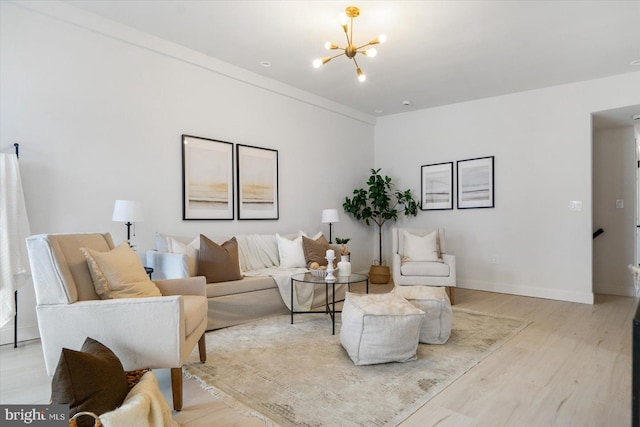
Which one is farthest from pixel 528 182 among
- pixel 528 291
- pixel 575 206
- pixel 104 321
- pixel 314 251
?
pixel 104 321

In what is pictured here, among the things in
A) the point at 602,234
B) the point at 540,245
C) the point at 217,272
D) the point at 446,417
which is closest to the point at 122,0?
the point at 217,272

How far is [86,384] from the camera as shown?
1.32 metres

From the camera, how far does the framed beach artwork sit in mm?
4000

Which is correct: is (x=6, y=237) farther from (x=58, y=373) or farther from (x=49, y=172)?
(x=58, y=373)

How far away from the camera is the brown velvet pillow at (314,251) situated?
4.35 meters

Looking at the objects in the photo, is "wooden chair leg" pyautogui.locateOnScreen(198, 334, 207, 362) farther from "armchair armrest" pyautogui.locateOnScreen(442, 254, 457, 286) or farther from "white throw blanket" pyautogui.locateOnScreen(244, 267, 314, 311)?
"armchair armrest" pyautogui.locateOnScreen(442, 254, 457, 286)

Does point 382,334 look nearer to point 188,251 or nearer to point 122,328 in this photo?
point 122,328

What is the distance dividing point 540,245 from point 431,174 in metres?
1.88

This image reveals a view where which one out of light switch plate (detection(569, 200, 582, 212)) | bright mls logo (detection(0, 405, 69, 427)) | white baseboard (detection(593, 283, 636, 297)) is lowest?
white baseboard (detection(593, 283, 636, 297))

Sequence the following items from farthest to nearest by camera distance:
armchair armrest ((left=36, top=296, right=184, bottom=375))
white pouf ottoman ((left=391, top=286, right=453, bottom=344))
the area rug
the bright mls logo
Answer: white pouf ottoman ((left=391, top=286, right=453, bottom=344)) < the area rug < armchair armrest ((left=36, top=296, right=184, bottom=375)) < the bright mls logo

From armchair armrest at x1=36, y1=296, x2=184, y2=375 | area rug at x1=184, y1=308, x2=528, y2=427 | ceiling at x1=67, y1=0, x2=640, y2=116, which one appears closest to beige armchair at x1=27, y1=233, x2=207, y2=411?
armchair armrest at x1=36, y1=296, x2=184, y2=375

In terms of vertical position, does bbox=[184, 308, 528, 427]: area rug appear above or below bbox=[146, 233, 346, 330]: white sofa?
below

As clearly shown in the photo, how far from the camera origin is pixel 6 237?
2.69 m

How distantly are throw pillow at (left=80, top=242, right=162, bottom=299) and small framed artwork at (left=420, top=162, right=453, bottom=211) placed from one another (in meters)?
4.71
